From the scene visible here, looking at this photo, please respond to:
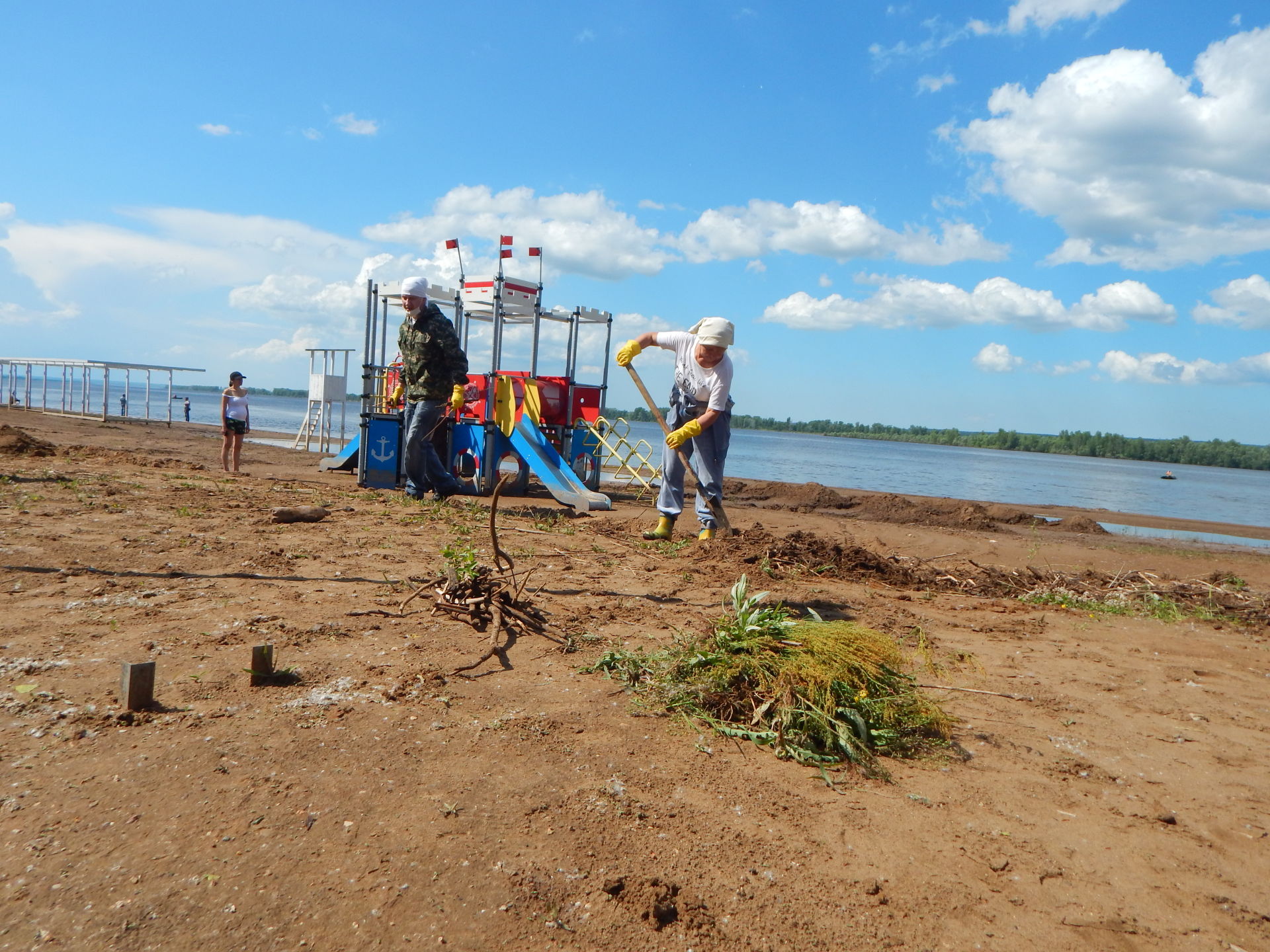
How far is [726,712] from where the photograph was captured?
325 centimetres

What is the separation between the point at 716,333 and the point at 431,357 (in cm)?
378

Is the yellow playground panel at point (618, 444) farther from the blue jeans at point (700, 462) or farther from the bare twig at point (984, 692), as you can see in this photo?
the bare twig at point (984, 692)

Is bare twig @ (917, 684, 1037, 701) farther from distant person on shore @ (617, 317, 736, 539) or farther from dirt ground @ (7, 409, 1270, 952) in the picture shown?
distant person on shore @ (617, 317, 736, 539)

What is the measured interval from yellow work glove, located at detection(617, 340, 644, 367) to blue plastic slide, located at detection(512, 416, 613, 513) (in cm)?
284

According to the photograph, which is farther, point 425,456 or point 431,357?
point 425,456

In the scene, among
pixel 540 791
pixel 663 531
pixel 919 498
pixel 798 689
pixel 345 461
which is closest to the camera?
pixel 540 791

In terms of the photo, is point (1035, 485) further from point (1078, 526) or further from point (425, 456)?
point (425, 456)

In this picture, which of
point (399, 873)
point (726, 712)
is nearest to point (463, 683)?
point (726, 712)

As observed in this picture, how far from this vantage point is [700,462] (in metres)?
6.93

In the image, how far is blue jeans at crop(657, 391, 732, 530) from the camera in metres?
6.91

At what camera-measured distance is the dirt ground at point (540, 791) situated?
6.58ft

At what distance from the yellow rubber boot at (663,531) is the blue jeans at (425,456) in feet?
9.98

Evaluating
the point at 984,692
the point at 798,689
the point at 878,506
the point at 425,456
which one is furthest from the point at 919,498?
the point at 798,689

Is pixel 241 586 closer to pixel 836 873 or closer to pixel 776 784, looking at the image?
pixel 776 784
